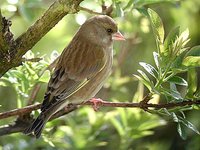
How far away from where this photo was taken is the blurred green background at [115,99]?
8.11ft

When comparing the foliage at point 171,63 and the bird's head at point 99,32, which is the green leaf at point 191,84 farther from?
the bird's head at point 99,32

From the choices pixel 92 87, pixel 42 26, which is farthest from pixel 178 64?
pixel 92 87

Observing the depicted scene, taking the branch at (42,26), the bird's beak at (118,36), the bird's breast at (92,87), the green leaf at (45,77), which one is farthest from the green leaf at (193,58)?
the bird's beak at (118,36)

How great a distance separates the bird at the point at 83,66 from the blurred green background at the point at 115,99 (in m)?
0.08

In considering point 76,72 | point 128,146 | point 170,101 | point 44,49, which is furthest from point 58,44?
point 170,101

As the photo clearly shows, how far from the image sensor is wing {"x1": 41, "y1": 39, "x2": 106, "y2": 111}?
96.4 inches

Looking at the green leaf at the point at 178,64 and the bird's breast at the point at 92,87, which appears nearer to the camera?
the green leaf at the point at 178,64

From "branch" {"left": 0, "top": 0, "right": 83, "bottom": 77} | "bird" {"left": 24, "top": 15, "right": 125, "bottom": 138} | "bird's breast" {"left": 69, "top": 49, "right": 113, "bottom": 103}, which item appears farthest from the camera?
"bird's breast" {"left": 69, "top": 49, "right": 113, "bottom": 103}

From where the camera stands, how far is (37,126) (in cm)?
209

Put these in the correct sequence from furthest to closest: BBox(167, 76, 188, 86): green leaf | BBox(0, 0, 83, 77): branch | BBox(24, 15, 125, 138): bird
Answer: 1. BBox(24, 15, 125, 138): bird
2. BBox(167, 76, 188, 86): green leaf
3. BBox(0, 0, 83, 77): branch

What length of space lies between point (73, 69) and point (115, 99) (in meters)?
0.34

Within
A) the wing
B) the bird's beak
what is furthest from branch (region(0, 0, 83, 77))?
the bird's beak

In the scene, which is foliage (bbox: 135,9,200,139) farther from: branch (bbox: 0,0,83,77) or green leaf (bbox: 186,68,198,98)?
branch (bbox: 0,0,83,77)

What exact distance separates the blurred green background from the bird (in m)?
0.08
